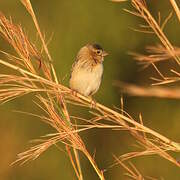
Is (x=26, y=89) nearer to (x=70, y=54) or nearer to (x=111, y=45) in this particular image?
(x=70, y=54)

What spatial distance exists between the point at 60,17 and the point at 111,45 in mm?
739

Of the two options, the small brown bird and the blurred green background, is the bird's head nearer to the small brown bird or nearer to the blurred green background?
the small brown bird

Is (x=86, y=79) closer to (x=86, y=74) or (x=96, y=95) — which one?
(x=86, y=74)

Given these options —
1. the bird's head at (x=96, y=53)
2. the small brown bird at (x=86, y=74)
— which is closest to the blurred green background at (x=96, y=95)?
the bird's head at (x=96, y=53)

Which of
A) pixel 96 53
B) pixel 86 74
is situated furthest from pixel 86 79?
pixel 96 53

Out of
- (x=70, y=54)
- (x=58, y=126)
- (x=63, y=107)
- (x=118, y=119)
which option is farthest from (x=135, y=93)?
Result: (x=70, y=54)

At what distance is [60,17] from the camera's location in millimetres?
8148

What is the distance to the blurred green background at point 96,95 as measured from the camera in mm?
7840

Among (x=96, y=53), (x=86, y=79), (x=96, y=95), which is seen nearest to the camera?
(x=86, y=79)

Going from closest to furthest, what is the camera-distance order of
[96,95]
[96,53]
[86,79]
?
1. [86,79]
2. [96,53]
3. [96,95]

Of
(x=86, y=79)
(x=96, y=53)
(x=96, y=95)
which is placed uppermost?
(x=96, y=53)

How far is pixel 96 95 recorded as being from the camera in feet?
26.7

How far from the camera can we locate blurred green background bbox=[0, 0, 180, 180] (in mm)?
7840

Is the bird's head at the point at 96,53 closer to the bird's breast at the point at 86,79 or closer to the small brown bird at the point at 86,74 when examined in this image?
the small brown bird at the point at 86,74
